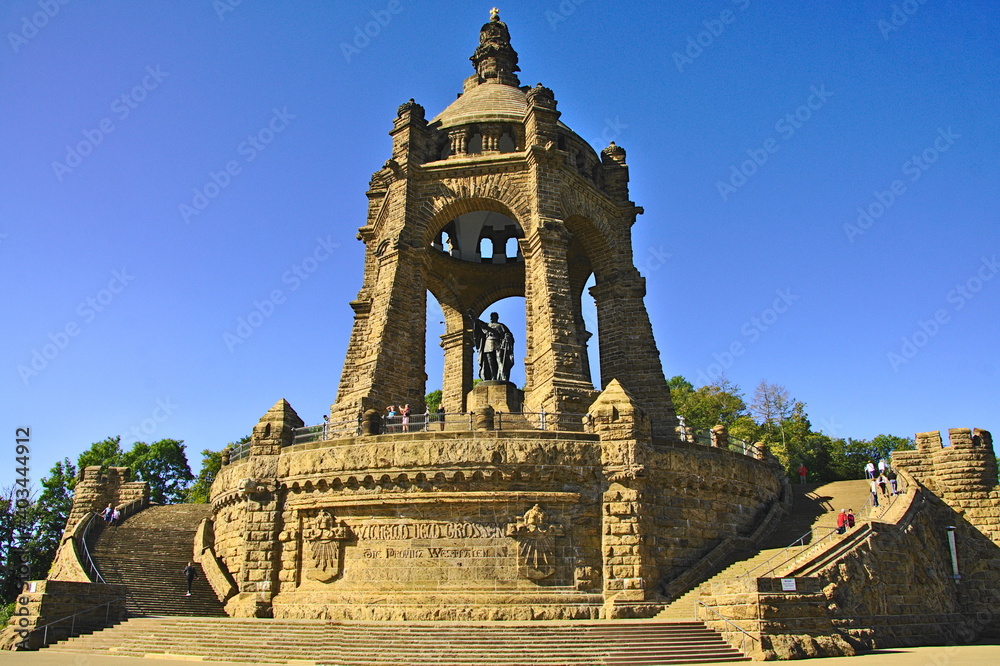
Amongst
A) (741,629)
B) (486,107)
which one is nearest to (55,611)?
(741,629)

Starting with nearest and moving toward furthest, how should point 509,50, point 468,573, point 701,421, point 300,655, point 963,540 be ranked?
point 300,655
point 468,573
point 963,540
point 509,50
point 701,421

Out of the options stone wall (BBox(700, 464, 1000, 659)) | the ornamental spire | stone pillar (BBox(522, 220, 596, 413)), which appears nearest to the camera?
stone wall (BBox(700, 464, 1000, 659))

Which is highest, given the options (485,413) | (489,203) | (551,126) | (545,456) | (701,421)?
(551,126)

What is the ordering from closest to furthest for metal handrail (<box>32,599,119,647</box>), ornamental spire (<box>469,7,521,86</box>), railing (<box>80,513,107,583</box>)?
metal handrail (<box>32,599,119,647</box>)
railing (<box>80,513,107,583</box>)
ornamental spire (<box>469,7,521,86</box>)

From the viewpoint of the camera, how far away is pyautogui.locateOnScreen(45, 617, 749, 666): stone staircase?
1266cm

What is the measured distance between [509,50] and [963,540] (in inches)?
937

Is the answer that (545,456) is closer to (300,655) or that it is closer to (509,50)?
(300,655)

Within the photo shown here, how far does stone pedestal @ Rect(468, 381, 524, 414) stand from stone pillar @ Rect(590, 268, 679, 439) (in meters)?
2.91

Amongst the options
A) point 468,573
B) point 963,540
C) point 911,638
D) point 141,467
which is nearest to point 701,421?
point 963,540

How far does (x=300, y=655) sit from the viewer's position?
13.2m

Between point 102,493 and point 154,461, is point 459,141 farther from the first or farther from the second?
point 154,461

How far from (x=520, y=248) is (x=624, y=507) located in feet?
36.2

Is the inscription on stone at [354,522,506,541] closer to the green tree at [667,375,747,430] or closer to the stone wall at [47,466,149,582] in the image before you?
the stone wall at [47,466,149,582]

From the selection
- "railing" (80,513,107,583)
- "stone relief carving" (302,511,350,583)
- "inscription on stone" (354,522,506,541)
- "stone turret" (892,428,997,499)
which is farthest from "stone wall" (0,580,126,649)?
"stone turret" (892,428,997,499)
